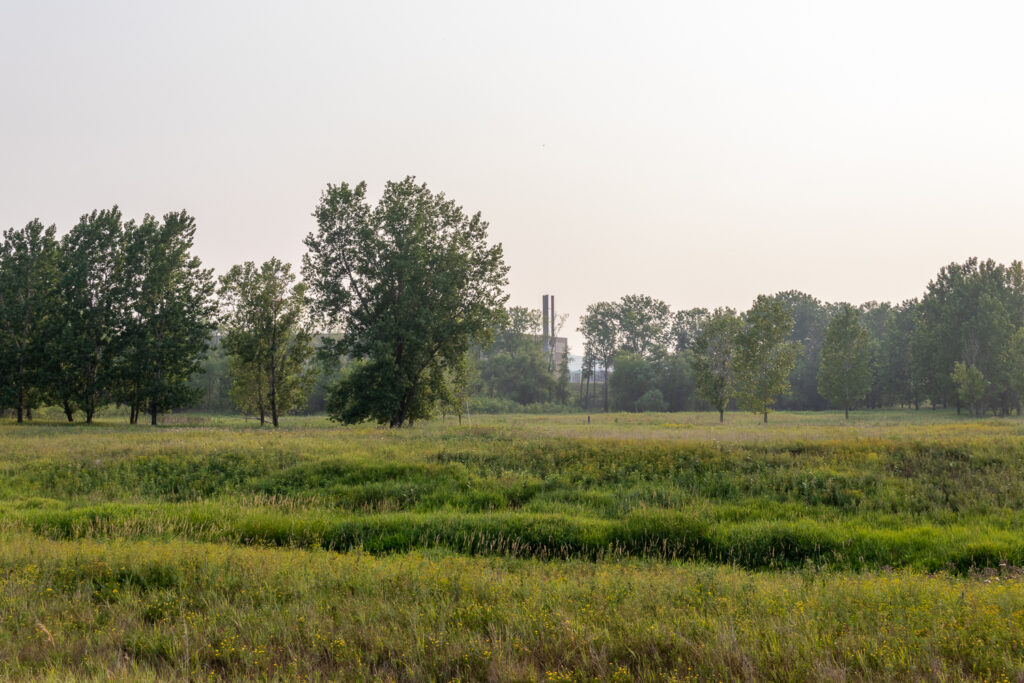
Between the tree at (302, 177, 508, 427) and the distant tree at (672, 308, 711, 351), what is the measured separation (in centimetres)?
8932

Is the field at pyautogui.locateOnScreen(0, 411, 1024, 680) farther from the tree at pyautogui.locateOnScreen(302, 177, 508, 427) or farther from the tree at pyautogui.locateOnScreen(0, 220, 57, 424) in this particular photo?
the tree at pyautogui.locateOnScreen(0, 220, 57, 424)

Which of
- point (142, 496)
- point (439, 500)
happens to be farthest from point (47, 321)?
point (439, 500)

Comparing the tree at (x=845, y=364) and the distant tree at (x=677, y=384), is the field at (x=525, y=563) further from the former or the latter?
the distant tree at (x=677, y=384)

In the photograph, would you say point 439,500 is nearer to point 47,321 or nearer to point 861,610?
point 861,610

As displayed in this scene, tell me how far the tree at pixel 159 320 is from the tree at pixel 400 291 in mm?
13090

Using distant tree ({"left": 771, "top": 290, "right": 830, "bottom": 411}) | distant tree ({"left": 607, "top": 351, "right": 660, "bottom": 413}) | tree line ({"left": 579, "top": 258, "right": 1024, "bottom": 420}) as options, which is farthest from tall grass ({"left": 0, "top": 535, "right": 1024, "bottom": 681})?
distant tree ({"left": 607, "top": 351, "right": 660, "bottom": 413})

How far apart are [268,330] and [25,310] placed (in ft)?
66.7

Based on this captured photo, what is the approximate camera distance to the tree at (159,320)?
45.8 m

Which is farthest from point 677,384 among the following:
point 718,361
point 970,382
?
point 970,382

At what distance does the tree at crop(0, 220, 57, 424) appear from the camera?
154ft

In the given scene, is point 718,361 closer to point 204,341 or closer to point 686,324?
point 204,341

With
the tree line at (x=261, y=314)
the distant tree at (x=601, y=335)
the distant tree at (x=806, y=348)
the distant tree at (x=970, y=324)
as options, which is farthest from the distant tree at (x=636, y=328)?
the tree line at (x=261, y=314)

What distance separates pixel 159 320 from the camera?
46.8 m

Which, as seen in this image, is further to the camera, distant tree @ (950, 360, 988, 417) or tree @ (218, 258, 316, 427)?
distant tree @ (950, 360, 988, 417)
